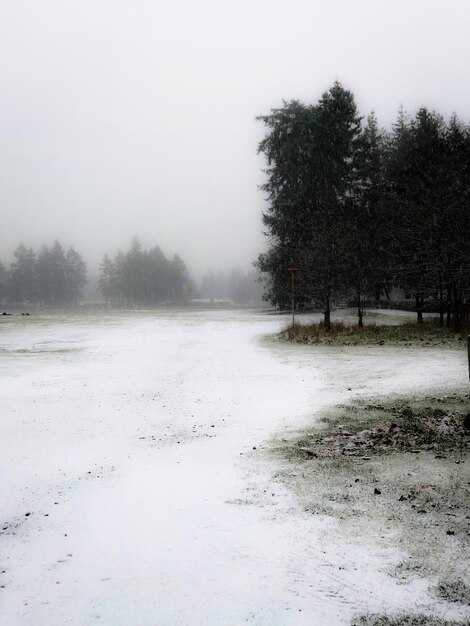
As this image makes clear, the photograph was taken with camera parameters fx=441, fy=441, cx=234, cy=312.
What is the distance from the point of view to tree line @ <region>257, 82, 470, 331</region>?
72.0 feet

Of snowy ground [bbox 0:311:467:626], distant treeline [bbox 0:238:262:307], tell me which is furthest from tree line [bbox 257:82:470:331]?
distant treeline [bbox 0:238:262:307]

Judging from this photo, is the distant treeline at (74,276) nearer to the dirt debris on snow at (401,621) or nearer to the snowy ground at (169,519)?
the snowy ground at (169,519)

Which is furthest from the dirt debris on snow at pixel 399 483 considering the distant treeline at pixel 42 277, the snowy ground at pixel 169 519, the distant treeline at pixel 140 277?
the distant treeline at pixel 42 277

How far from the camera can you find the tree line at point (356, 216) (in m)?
22.0

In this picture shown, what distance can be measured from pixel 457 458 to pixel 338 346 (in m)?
12.8

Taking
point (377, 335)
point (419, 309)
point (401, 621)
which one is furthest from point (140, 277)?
point (401, 621)

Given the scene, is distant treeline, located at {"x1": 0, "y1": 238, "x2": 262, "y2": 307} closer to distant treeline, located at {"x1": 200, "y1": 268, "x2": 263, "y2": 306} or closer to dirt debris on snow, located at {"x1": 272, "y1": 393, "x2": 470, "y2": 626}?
distant treeline, located at {"x1": 200, "y1": 268, "x2": 263, "y2": 306}

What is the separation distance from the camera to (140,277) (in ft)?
318

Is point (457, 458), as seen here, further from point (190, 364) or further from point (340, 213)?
point (340, 213)

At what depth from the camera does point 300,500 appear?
A: 4.73 metres

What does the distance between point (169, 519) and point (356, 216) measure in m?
25.2

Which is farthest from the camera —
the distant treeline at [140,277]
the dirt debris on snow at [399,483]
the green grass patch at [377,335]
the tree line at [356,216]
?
the distant treeline at [140,277]

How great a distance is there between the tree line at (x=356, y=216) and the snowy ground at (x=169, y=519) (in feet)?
43.6

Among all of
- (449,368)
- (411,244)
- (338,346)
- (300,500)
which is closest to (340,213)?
(411,244)
